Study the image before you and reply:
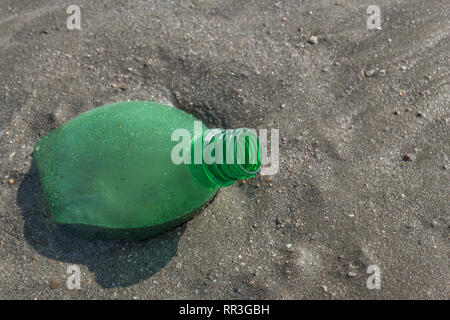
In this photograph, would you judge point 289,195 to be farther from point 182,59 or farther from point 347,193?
point 182,59

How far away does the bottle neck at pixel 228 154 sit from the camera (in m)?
1.28

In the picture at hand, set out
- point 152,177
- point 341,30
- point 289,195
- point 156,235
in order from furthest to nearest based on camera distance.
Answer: point 341,30, point 289,195, point 156,235, point 152,177

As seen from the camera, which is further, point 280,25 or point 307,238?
point 280,25

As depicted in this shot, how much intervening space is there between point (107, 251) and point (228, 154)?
767 millimetres

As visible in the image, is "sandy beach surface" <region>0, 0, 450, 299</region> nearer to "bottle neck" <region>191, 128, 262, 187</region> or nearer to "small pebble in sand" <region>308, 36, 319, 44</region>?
"small pebble in sand" <region>308, 36, 319, 44</region>

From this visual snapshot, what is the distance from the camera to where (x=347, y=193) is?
1.99 metres

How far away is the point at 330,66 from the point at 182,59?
762 millimetres

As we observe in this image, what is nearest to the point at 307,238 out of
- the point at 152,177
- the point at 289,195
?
the point at 289,195

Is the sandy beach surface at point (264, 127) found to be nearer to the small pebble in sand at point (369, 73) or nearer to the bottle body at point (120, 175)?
the small pebble in sand at point (369, 73)

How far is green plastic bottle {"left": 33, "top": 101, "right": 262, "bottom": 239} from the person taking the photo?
1484 mm

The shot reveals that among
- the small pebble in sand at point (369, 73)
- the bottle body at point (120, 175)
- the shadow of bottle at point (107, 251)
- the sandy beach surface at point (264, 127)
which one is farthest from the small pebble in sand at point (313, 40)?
the shadow of bottle at point (107, 251)

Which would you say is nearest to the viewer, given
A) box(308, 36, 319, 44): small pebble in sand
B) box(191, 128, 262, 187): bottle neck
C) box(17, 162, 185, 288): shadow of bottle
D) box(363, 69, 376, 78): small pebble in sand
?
box(191, 128, 262, 187): bottle neck

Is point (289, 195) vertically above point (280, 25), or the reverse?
point (280, 25)

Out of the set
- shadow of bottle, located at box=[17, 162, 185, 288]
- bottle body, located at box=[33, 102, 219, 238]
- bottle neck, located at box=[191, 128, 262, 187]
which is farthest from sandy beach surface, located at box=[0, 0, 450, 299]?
bottle neck, located at box=[191, 128, 262, 187]
